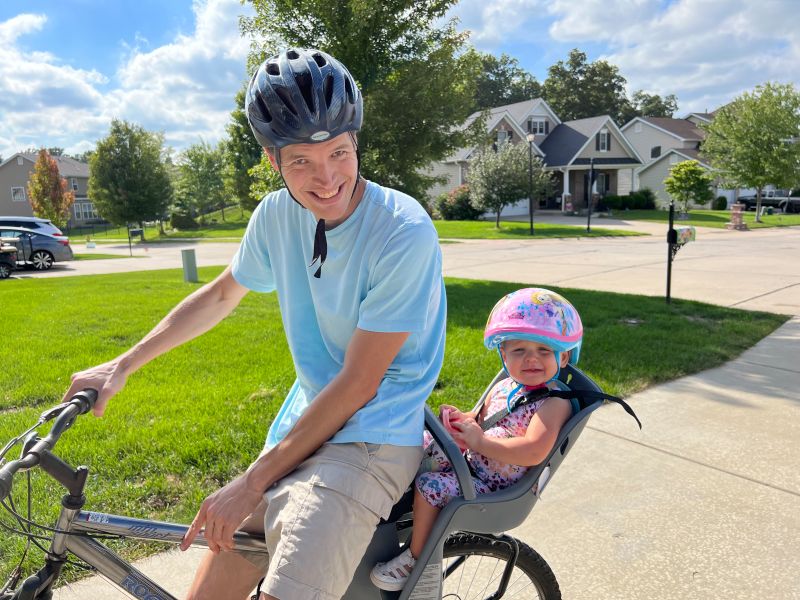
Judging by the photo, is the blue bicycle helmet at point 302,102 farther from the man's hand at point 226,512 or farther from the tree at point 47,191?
the tree at point 47,191

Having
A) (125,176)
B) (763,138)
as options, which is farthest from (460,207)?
Answer: (125,176)

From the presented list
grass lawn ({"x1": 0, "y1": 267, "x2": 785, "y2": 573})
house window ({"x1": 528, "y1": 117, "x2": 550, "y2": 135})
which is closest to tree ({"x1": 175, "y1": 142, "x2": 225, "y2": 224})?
house window ({"x1": 528, "y1": 117, "x2": 550, "y2": 135})

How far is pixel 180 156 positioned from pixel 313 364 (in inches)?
2112

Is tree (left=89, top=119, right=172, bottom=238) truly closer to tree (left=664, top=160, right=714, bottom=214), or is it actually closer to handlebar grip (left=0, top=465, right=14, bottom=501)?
tree (left=664, top=160, right=714, bottom=214)

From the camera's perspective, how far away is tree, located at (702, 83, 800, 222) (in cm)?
3189

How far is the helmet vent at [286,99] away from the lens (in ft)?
5.10

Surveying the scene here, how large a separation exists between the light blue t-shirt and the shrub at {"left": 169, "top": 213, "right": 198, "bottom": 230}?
153 ft

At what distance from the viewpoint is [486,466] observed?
1943mm

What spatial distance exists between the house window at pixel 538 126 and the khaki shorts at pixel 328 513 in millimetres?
45671

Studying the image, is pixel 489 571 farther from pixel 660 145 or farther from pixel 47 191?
pixel 660 145

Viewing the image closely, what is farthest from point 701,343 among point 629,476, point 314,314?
point 314,314

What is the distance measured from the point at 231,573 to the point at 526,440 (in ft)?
2.98

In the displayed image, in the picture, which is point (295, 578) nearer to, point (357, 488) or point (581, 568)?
point (357, 488)

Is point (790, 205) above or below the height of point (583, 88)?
below
